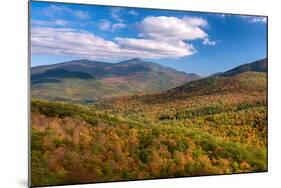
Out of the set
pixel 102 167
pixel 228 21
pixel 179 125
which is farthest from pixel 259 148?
pixel 102 167

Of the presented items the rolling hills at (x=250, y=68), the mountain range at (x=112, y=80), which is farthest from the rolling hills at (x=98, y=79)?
the rolling hills at (x=250, y=68)

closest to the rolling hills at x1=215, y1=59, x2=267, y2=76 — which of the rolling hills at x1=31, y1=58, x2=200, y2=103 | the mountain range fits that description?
the mountain range

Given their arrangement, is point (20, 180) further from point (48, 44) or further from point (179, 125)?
point (179, 125)

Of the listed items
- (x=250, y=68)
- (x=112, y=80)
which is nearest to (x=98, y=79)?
(x=112, y=80)

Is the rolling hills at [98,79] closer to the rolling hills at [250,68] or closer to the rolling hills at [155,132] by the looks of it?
the rolling hills at [155,132]

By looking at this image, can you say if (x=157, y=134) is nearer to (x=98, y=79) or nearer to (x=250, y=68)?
(x=98, y=79)

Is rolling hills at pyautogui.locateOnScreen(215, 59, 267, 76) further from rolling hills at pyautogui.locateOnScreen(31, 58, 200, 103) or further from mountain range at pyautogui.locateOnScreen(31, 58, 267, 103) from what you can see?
rolling hills at pyautogui.locateOnScreen(31, 58, 200, 103)

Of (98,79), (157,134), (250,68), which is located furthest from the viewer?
(250,68)
